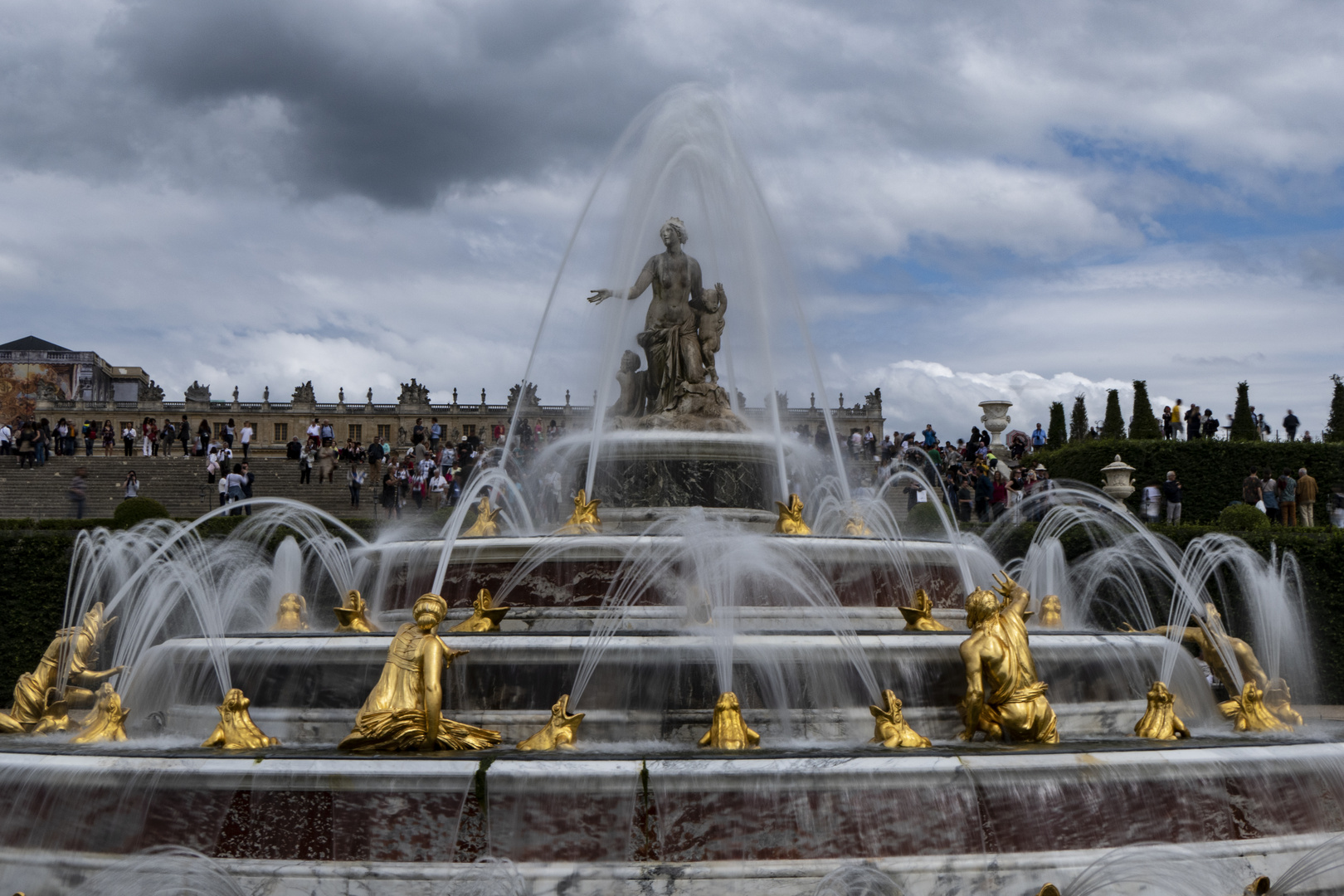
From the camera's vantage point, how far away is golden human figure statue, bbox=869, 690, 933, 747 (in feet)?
19.8

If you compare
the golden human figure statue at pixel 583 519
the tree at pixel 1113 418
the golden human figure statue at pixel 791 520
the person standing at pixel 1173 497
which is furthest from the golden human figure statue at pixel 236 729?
the tree at pixel 1113 418

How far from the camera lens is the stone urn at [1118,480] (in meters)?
24.8

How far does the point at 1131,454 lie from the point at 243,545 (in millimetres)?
22684

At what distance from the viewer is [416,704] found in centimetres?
597

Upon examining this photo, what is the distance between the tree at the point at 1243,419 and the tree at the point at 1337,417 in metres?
2.25

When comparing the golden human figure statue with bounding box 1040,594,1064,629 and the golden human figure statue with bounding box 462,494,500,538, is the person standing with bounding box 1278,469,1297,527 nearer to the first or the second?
the golden human figure statue with bounding box 1040,594,1064,629

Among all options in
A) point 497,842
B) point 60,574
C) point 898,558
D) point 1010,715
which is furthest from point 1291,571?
point 60,574

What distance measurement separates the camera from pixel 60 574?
49.8 ft

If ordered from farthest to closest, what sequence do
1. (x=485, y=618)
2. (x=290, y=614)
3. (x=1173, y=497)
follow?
(x=1173, y=497) → (x=290, y=614) → (x=485, y=618)

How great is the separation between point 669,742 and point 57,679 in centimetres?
477

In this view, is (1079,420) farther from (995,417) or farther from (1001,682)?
(1001,682)

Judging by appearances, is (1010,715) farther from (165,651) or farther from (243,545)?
(243,545)

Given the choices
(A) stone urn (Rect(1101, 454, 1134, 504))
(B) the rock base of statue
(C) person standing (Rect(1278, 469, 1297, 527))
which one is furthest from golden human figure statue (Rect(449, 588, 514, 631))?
(C) person standing (Rect(1278, 469, 1297, 527))

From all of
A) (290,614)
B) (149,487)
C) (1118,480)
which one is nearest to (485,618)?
(290,614)
